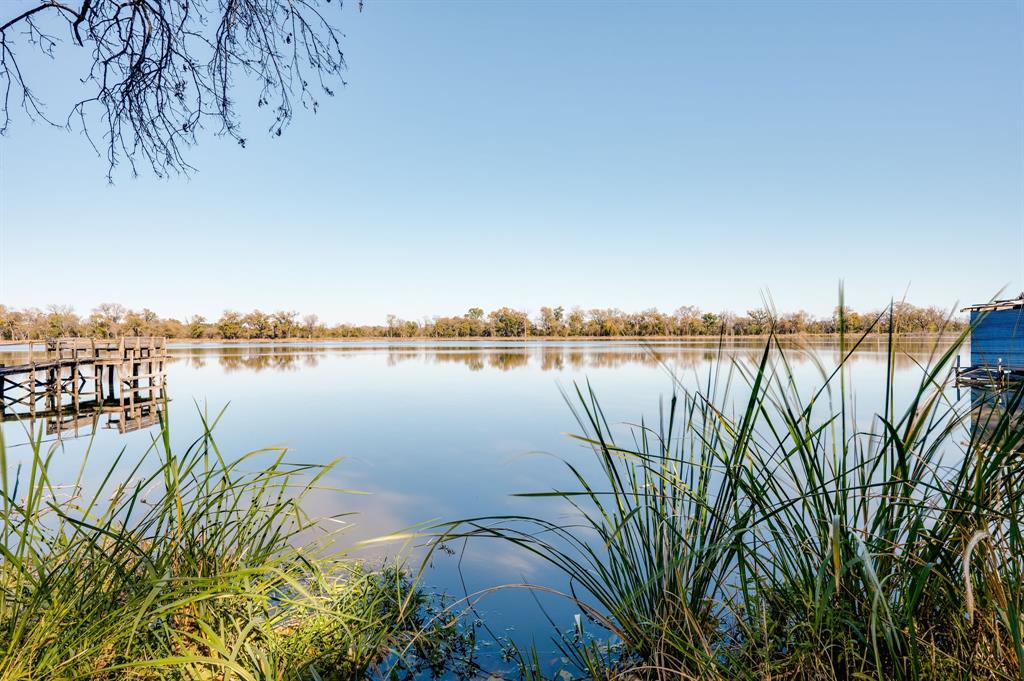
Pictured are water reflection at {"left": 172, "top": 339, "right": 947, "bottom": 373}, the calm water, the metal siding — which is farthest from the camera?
the metal siding

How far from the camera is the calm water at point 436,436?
176 inches

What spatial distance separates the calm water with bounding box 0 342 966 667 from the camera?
4.46 metres

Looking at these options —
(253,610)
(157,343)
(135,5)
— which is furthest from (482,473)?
(157,343)

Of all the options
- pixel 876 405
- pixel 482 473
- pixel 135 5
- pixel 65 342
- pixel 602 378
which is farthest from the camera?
pixel 602 378

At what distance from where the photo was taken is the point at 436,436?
10.6m

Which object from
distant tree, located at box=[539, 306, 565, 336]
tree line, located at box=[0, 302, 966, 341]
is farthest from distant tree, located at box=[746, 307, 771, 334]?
distant tree, located at box=[539, 306, 565, 336]

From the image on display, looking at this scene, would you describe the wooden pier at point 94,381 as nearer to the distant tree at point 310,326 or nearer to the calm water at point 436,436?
the calm water at point 436,436

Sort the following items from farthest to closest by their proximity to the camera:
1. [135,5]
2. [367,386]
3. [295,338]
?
1. [295,338]
2. [367,386]
3. [135,5]

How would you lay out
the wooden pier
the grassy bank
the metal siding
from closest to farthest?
the grassy bank, the metal siding, the wooden pier

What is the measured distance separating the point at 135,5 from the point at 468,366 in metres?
25.6

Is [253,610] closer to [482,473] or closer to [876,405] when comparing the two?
[482,473]

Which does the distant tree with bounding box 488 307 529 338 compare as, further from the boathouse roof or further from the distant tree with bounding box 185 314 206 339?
the boathouse roof

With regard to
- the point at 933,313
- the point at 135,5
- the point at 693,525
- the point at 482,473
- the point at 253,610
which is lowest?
the point at 482,473

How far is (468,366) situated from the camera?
Answer: 2806 cm
